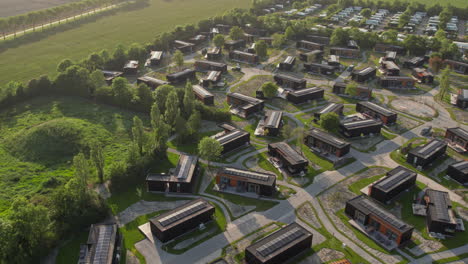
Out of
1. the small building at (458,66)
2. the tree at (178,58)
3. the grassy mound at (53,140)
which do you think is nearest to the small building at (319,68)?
the small building at (458,66)

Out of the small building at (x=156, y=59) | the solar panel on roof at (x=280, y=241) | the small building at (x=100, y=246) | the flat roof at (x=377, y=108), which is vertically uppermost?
the small building at (x=156, y=59)

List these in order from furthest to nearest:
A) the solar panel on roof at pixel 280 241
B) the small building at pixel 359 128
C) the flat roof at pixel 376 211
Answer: the small building at pixel 359 128, the flat roof at pixel 376 211, the solar panel on roof at pixel 280 241

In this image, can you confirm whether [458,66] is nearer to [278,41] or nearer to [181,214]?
[278,41]

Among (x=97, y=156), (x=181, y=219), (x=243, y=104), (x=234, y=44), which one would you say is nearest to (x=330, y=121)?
(x=243, y=104)

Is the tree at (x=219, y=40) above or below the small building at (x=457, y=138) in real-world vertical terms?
above

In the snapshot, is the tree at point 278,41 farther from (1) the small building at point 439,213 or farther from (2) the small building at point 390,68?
(1) the small building at point 439,213

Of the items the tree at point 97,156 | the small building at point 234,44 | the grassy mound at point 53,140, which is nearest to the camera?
the tree at point 97,156

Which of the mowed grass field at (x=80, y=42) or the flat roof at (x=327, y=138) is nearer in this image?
the flat roof at (x=327, y=138)
